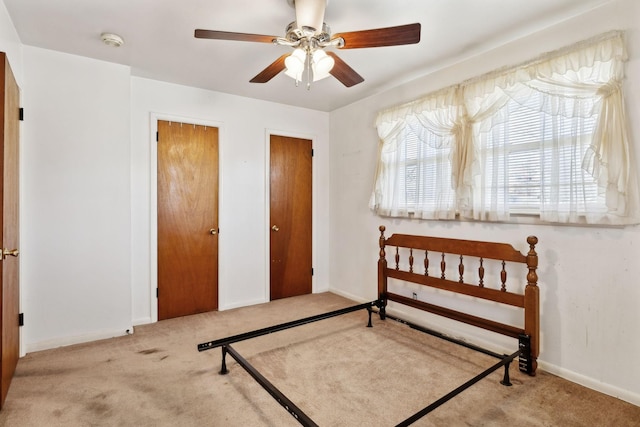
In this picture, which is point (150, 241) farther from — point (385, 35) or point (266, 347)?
point (385, 35)

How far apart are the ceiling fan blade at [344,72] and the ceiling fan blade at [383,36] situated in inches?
6.2

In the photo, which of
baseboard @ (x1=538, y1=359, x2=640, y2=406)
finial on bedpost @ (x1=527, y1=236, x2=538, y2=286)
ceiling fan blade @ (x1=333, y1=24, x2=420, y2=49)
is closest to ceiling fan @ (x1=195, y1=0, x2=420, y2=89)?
ceiling fan blade @ (x1=333, y1=24, x2=420, y2=49)

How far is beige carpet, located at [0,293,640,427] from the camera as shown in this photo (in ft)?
6.16

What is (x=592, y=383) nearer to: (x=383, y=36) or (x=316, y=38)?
(x=383, y=36)

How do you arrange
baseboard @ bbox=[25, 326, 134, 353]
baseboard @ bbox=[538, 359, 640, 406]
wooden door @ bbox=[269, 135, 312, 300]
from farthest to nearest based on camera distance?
1. wooden door @ bbox=[269, 135, 312, 300]
2. baseboard @ bbox=[25, 326, 134, 353]
3. baseboard @ bbox=[538, 359, 640, 406]

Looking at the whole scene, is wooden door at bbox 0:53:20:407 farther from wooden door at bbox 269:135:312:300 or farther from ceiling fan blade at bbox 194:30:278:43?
wooden door at bbox 269:135:312:300

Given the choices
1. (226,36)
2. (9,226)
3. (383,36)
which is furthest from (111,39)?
(383,36)

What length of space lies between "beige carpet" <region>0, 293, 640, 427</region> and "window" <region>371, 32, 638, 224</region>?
118cm

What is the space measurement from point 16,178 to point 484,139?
370 cm

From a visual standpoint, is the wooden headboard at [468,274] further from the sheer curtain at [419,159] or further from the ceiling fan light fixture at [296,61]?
the ceiling fan light fixture at [296,61]

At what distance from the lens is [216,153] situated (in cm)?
379

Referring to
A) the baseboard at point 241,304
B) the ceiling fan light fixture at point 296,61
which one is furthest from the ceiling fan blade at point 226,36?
the baseboard at point 241,304

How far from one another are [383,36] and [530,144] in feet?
4.79

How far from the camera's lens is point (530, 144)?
2.46m
